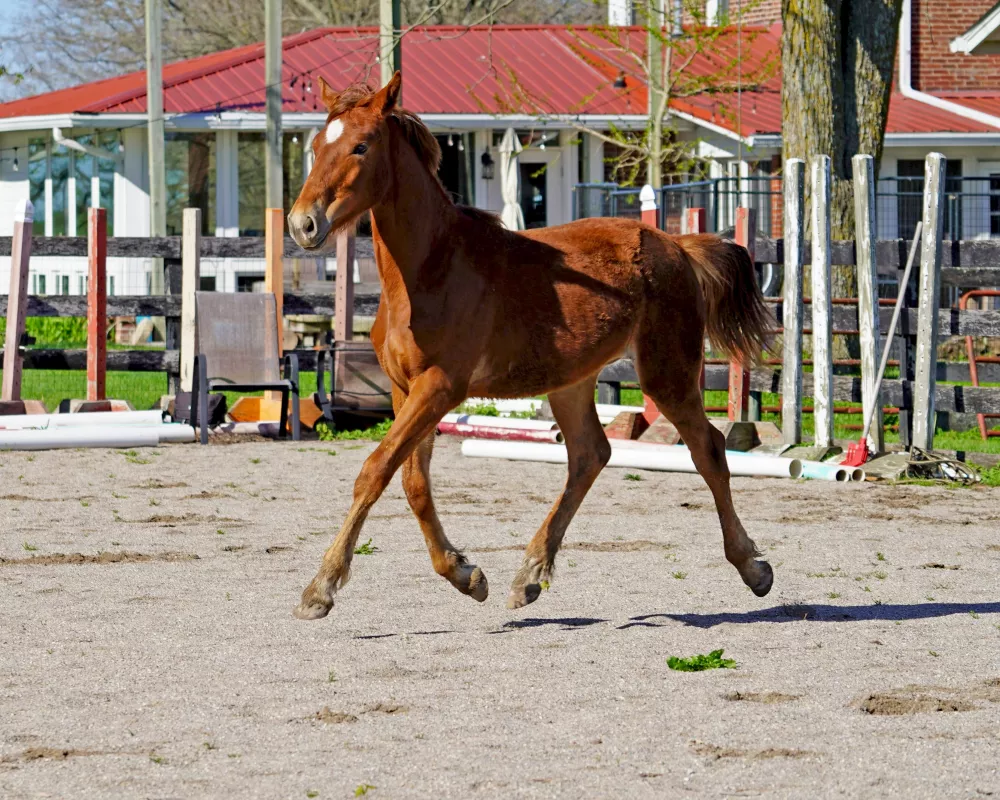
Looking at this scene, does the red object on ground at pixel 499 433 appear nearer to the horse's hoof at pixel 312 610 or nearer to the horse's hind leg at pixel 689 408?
the horse's hind leg at pixel 689 408

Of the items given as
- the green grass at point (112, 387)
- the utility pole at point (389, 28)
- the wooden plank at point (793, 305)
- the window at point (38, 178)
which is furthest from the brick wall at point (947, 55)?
the wooden plank at point (793, 305)

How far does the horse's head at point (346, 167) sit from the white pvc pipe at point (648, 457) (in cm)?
494

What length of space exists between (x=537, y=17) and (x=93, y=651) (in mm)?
40493

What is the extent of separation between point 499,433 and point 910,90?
18964 millimetres

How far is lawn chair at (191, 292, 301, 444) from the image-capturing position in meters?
13.6

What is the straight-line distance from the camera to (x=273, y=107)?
88.9 ft

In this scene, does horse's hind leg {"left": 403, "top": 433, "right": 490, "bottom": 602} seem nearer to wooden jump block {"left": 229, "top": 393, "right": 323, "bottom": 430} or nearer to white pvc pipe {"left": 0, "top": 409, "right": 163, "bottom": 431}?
white pvc pipe {"left": 0, "top": 409, "right": 163, "bottom": 431}

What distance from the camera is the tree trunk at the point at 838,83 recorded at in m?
15.3

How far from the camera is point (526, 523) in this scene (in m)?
9.20

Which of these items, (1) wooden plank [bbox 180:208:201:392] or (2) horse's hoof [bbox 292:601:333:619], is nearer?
(2) horse's hoof [bbox 292:601:333:619]

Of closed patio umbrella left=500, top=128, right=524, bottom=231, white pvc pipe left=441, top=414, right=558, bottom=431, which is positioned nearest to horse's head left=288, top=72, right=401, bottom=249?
white pvc pipe left=441, top=414, right=558, bottom=431

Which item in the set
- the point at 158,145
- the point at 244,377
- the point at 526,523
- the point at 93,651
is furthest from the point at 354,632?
the point at 158,145

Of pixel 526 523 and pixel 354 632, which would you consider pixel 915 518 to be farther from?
pixel 354 632

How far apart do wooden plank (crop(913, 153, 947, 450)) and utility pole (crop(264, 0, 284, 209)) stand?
53.7ft
